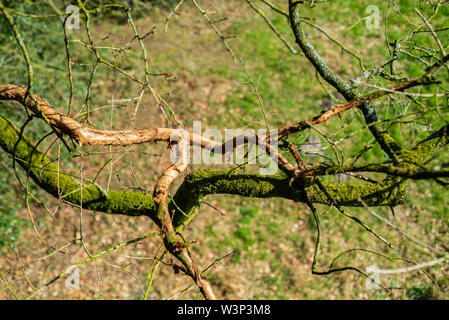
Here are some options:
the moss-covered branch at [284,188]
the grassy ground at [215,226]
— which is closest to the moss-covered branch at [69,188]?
the moss-covered branch at [284,188]

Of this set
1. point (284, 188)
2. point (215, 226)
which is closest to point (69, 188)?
point (284, 188)

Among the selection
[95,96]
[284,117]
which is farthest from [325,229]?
[95,96]

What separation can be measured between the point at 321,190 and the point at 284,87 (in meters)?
5.39

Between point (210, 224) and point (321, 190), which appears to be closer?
point (321, 190)

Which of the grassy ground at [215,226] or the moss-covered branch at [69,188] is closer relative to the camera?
the moss-covered branch at [69,188]

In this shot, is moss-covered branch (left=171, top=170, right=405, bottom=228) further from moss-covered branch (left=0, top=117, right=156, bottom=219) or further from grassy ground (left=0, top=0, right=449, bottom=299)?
grassy ground (left=0, top=0, right=449, bottom=299)

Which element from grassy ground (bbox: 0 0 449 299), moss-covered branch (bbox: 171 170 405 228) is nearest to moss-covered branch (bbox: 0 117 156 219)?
moss-covered branch (bbox: 171 170 405 228)

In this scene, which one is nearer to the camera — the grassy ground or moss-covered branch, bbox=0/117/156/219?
moss-covered branch, bbox=0/117/156/219

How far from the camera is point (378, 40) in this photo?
8.20 meters

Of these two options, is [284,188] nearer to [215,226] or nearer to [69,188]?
[69,188]

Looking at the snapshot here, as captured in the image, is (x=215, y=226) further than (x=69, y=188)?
Yes

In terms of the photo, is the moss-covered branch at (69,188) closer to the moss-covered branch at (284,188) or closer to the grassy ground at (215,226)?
the moss-covered branch at (284,188)

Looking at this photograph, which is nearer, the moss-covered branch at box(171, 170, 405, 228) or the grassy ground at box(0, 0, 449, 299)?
the moss-covered branch at box(171, 170, 405, 228)
